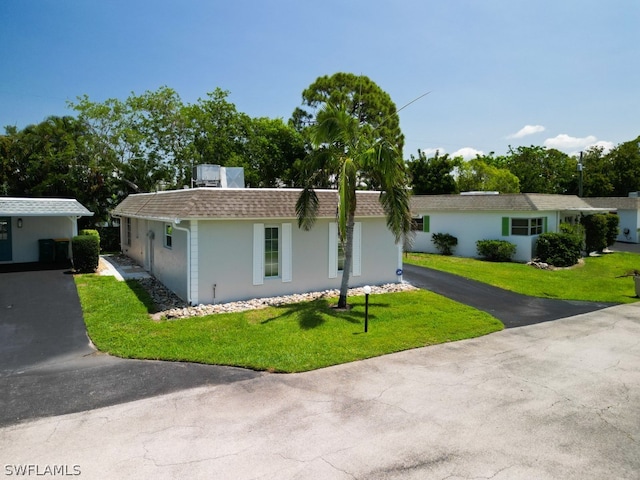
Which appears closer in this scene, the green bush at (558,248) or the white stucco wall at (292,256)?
the white stucco wall at (292,256)

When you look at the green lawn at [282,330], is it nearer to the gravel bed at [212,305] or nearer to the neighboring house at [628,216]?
the gravel bed at [212,305]

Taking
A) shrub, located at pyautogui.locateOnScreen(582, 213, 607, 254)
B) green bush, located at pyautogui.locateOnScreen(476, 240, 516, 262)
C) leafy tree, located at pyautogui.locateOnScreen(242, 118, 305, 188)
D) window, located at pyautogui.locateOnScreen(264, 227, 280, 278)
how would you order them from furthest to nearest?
leafy tree, located at pyautogui.locateOnScreen(242, 118, 305, 188) → shrub, located at pyautogui.locateOnScreen(582, 213, 607, 254) → green bush, located at pyautogui.locateOnScreen(476, 240, 516, 262) → window, located at pyautogui.locateOnScreen(264, 227, 280, 278)

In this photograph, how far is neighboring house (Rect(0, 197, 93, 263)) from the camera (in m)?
17.9

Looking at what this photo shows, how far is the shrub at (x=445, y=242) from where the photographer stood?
84.0ft


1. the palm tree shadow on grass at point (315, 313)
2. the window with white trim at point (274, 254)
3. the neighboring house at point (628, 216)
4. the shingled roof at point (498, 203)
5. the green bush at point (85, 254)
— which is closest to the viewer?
the palm tree shadow on grass at point (315, 313)

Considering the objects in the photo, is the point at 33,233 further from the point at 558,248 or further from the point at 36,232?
the point at 558,248

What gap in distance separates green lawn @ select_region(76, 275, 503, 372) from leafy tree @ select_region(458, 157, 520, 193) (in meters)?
33.6

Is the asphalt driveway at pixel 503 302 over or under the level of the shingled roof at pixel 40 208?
under

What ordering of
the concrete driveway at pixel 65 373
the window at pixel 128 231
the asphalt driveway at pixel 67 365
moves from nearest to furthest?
the concrete driveway at pixel 65 373, the asphalt driveway at pixel 67 365, the window at pixel 128 231

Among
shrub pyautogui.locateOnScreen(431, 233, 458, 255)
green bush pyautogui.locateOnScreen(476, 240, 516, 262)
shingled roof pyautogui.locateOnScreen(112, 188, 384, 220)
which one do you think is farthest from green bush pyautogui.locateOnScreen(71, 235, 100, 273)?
green bush pyautogui.locateOnScreen(476, 240, 516, 262)

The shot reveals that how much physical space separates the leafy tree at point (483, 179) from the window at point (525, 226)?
20123 mm
